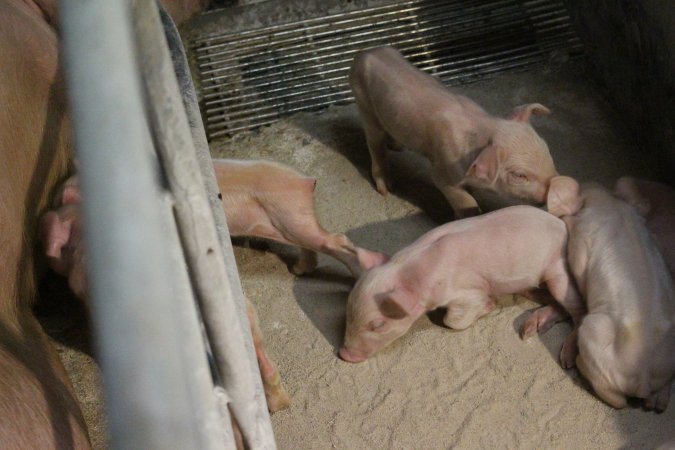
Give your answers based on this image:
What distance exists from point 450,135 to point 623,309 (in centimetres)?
87

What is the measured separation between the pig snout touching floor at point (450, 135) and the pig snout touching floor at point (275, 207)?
466 millimetres

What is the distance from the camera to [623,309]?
217 centimetres

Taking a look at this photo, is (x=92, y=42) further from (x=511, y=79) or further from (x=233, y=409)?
(x=511, y=79)

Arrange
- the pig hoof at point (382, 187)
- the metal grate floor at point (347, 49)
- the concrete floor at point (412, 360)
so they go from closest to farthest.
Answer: the concrete floor at point (412, 360) → the pig hoof at point (382, 187) → the metal grate floor at point (347, 49)

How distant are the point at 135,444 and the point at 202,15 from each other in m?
3.55

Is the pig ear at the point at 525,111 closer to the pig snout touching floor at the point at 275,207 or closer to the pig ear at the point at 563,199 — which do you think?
the pig ear at the point at 563,199

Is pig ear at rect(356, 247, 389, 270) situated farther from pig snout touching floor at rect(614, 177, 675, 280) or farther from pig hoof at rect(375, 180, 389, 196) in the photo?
pig snout touching floor at rect(614, 177, 675, 280)

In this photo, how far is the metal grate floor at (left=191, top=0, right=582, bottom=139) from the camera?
3518mm

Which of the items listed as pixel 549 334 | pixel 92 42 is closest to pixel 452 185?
pixel 549 334

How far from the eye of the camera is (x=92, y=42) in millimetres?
748

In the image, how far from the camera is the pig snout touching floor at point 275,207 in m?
2.45

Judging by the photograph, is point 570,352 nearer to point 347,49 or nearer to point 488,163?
point 488,163

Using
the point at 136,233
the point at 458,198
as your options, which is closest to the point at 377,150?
the point at 458,198

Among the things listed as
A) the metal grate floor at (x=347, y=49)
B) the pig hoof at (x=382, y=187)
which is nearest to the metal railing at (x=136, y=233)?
the pig hoof at (x=382, y=187)
